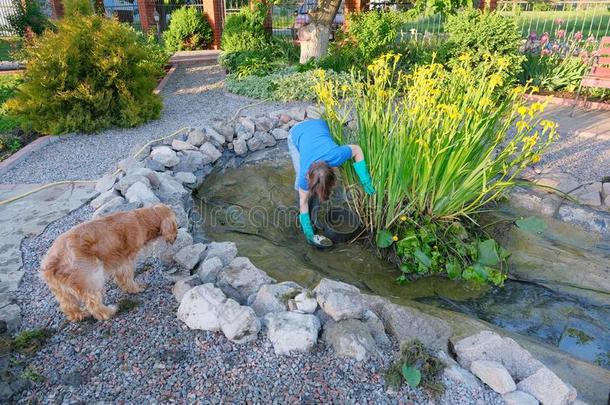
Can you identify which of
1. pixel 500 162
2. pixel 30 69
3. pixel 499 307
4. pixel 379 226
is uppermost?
pixel 30 69

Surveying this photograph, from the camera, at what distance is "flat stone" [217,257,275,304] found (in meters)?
2.55

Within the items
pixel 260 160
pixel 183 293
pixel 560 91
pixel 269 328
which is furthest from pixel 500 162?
pixel 560 91

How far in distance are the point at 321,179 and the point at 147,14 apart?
13.0 m

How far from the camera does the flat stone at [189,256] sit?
2.77m

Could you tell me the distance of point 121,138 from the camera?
5.76 metres

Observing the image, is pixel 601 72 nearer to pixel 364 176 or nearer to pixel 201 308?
pixel 364 176

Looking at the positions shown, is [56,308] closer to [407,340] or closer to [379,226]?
[407,340]

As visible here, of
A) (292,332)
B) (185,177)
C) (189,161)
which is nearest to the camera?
(292,332)

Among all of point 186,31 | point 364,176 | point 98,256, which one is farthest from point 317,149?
point 186,31

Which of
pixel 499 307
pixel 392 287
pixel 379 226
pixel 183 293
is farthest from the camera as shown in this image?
pixel 379 226

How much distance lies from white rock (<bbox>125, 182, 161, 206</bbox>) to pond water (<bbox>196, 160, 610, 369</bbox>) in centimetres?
47

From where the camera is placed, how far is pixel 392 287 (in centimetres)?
309

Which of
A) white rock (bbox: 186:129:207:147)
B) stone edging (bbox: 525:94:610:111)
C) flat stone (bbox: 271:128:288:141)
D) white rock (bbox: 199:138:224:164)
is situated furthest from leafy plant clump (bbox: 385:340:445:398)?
stone edging (bbox: 525:94:610:111)

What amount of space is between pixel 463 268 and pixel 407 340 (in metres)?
1.19
